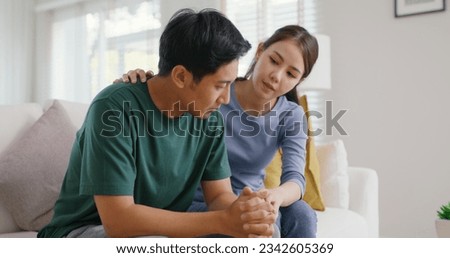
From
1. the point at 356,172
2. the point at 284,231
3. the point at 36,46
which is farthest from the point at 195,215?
the point at 36,46

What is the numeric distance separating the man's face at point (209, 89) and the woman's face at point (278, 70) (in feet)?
1.12

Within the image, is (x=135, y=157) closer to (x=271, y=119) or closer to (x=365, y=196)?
(x=271, y=119)

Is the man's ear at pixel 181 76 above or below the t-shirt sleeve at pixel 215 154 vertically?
above

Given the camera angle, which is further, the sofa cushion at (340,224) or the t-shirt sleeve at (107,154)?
the sofa cushion at (340,224)

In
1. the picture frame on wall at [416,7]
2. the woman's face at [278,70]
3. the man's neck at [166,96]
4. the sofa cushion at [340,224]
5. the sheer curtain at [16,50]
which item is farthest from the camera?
the sheer curtain at [16,50]

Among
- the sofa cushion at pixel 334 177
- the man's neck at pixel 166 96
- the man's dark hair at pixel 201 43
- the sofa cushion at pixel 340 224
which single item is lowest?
the sofa cushion at pixel 340 224

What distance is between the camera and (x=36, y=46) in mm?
5422

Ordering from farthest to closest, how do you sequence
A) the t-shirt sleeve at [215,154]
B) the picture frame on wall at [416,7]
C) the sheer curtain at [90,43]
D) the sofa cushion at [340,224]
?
the sheer curtain at [90,43] < the picture frame on wall at [416,7] < the sofa cushion at [340,224] < the t-shirt sleeve at [215,154]

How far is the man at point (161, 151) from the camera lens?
43.8 inches

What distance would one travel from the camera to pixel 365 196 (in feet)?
8.07

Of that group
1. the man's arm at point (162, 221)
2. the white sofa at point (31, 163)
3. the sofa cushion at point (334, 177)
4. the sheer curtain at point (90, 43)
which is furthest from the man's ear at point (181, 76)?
the sheer curtain at point (90, 43)

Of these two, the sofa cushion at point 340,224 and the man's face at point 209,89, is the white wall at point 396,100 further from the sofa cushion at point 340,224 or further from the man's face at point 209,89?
the man's face at point 209,89

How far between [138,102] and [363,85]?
2347mm

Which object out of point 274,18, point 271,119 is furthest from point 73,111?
point 274,18
